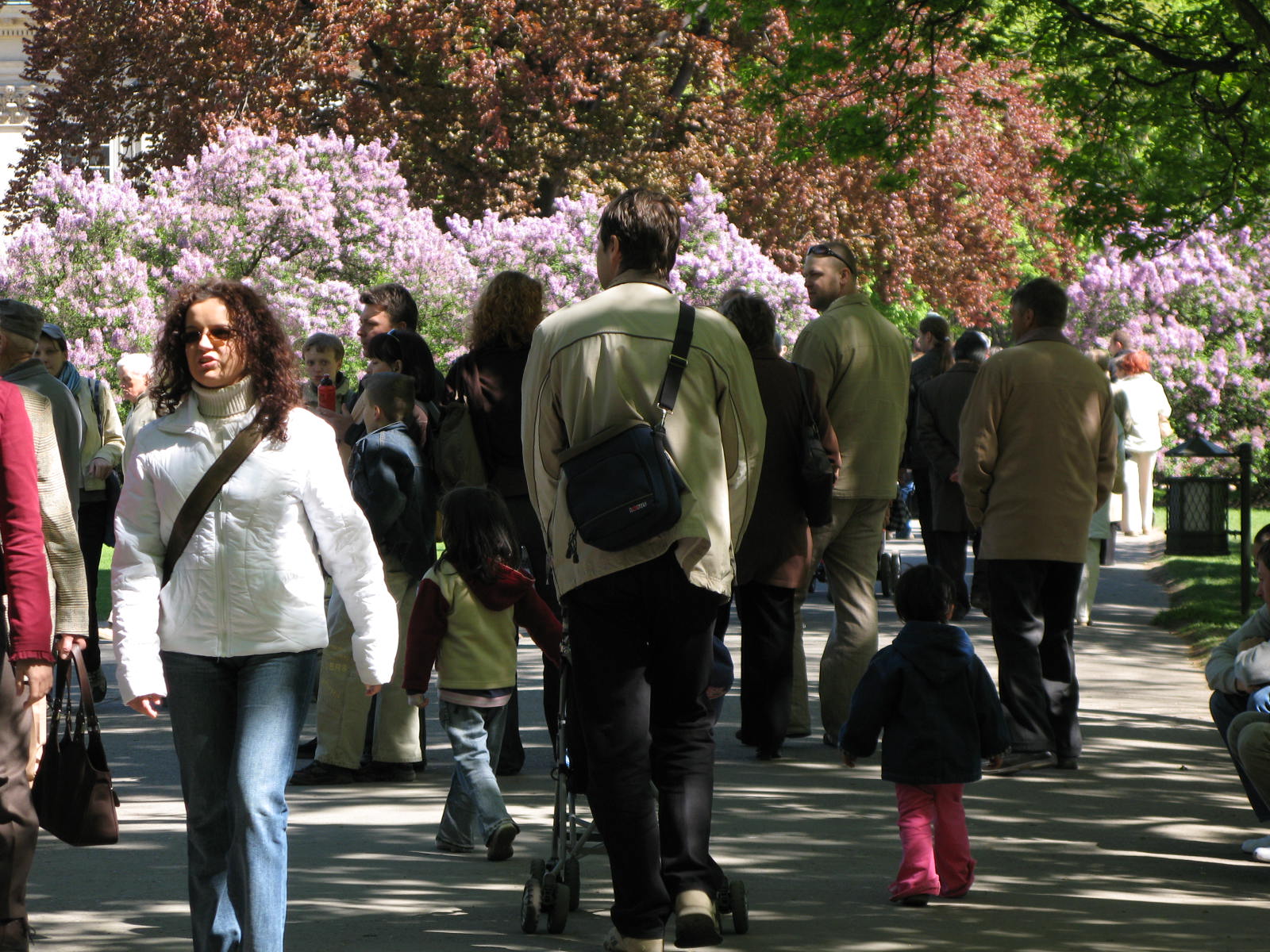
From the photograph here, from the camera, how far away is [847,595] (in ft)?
27.9

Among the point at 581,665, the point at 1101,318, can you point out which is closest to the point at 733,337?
the point at 581,665

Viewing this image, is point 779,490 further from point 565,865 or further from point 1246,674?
point 565,865

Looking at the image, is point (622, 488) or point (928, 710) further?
point (928, 710)

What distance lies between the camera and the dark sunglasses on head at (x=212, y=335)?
4.66 metres

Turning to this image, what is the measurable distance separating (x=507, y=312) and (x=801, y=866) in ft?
9.08

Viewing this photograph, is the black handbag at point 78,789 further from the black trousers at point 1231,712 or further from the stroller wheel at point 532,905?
the black trousers at point 1231,712

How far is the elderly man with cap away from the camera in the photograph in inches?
281

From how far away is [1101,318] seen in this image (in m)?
31.2

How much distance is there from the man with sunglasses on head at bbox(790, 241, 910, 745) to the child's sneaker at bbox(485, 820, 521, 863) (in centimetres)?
255

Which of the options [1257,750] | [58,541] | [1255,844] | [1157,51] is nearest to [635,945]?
[58,541]

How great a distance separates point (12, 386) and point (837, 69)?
36.5 feet

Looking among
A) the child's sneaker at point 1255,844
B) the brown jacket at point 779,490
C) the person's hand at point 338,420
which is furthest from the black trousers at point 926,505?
the child's sneaker at point 1255,844

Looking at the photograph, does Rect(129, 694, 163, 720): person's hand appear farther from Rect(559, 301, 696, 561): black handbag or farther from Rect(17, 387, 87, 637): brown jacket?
Rect(559, 301, 696, 561): black handbag

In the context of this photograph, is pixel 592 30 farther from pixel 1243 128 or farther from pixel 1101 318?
pixel 1243 128
